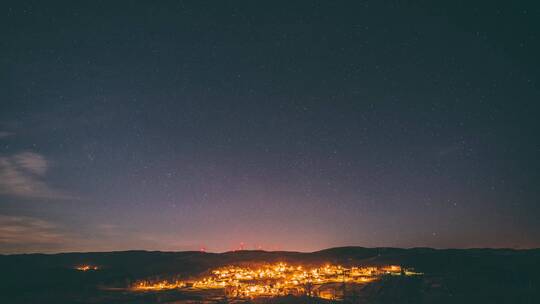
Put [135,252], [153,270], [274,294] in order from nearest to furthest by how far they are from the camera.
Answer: [274,294] < [153,270] < [135,252]

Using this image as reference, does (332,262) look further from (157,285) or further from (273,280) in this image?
(157,285)

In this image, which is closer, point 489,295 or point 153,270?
point 489,295

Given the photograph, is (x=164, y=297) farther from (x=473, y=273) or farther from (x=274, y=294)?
(x=473, y=273)

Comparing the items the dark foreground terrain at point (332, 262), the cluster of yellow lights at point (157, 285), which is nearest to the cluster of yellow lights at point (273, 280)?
the cluster of yellow lights at point (157, 285)

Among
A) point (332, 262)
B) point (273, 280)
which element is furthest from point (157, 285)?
point (332, 262)

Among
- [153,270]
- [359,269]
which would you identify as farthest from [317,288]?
[153,270]

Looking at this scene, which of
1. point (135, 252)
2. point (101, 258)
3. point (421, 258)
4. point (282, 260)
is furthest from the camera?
point (135, 252)

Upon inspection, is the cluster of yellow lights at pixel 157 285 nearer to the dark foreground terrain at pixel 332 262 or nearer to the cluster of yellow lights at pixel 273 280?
the cluster of yellow lights at pixel 273 280
